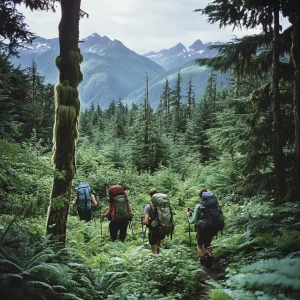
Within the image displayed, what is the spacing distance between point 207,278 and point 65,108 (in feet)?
15.7

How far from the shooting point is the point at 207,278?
668cm

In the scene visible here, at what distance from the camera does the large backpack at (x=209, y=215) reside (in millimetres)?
7441

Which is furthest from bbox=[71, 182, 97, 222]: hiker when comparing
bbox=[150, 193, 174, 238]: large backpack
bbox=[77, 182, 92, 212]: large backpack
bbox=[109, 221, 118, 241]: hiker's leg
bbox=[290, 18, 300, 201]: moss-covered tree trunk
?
bbox=[290, 18, 300, 201]: moss-covered tree trunk

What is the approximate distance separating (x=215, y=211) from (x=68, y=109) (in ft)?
14.2

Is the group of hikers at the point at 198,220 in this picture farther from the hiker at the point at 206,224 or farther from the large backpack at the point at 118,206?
the large backpack at the point at 118,206

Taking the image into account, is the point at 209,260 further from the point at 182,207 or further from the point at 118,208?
the point at 182,207

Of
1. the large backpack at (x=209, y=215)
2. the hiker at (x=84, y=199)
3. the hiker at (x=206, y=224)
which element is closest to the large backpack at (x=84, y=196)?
the hiker at (x=84, y=199)

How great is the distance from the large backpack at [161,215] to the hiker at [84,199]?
11.3 ft

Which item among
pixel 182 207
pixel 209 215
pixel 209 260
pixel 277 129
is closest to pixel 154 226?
pixel 209 215

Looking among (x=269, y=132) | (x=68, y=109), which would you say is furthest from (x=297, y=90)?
(x=68, y=109)

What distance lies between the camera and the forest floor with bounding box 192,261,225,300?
18.9ft

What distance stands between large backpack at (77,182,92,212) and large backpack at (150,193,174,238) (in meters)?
3.58

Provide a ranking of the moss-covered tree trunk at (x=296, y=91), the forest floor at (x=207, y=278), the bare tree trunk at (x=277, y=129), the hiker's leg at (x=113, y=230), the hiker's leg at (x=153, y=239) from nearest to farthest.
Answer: the forest floor at (x=207, y=278) < the hiker's leg at (x=153, y=239) < the moss-covered tree trunk at (x=296, y=91) < the bare tree trunk at (x=277, y=129) < the hiker's leg at (x=113, y=230)

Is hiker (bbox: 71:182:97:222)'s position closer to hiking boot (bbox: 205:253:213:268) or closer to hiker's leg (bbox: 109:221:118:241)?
hiker's leg (bbox: 109:221:118:241)
